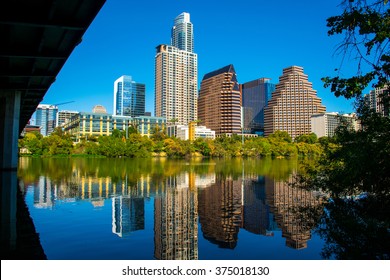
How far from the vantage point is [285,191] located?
2445 cm

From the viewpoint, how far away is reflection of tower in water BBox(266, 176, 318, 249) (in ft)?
39.6

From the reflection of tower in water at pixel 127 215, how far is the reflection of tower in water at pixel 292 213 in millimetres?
5874

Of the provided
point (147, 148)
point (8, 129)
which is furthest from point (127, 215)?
point (147, 148)

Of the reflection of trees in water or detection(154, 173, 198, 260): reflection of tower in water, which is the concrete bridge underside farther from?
the reflection of trees in water

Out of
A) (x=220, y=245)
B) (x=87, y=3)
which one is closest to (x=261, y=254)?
(x=220, y=245)

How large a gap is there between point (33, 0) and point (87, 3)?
2.46m

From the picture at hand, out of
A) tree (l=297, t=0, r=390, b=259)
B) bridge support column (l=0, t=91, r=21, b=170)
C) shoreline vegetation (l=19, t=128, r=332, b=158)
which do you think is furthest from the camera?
shoreline vegetation (l=19, t=128, r=332, b=158)

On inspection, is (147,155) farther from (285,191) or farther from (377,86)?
(377,86)

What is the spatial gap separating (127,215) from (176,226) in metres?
3.03

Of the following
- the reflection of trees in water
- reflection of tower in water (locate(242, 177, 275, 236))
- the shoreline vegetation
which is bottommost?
reflection of tower in water (locate(242, 177, 275, 236))

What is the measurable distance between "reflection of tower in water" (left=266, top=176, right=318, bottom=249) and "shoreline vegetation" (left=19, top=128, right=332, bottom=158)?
77.1 meters

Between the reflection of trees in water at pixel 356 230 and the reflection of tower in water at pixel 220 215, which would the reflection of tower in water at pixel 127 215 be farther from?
the reflection of trees in water at pixel 356 230

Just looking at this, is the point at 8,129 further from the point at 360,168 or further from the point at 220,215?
the point at 360,168

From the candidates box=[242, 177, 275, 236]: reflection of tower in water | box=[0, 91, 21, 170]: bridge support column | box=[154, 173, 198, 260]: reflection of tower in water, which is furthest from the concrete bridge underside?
box=[242, 177, 275, 236]: reflection of tower in water
